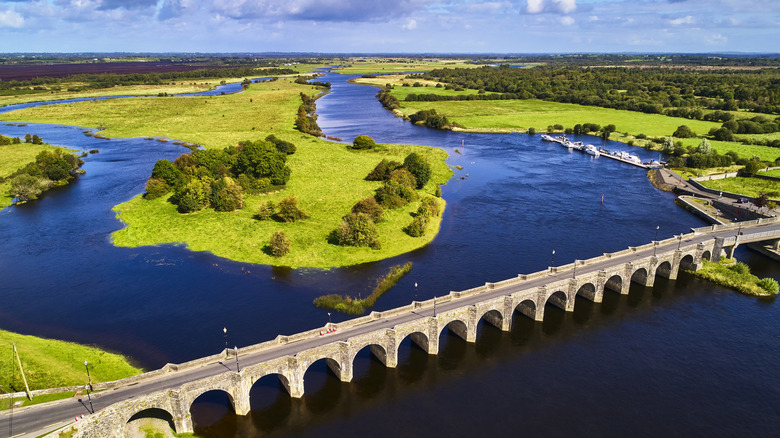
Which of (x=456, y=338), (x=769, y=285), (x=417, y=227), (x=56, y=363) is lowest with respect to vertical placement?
(x=456, y=338)

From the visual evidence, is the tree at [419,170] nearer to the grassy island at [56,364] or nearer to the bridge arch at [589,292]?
the bridge arch at [589,292]

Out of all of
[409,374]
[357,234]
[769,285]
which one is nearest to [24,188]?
[357,234]

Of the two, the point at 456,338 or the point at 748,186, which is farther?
the point at 748,186

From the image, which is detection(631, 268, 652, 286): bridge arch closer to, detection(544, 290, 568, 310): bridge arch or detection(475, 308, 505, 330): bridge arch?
detection(544, 290, 568, 310): bridge arch

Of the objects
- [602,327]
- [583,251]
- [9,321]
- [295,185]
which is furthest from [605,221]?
[9,321]

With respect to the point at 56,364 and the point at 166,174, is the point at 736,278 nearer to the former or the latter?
the point at 56,364

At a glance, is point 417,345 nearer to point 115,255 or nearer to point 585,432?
point 585,432
